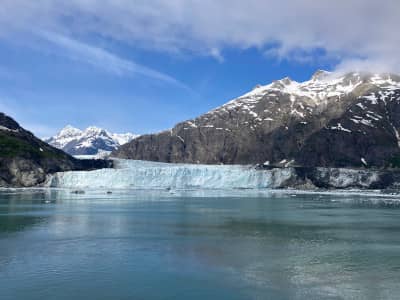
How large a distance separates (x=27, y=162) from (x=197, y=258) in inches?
4133

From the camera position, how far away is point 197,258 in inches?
1032

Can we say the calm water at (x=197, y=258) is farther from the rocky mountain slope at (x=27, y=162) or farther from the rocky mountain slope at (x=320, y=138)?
the rocky mountain slope at (x=320, y=138)

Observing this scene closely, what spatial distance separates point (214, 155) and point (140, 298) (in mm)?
174446

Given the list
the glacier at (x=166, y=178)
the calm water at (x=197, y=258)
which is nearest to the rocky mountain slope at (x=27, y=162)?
the glacier at (x=166, y=178)

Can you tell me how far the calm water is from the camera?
19656 millimetres

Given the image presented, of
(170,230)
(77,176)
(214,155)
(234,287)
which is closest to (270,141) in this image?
(214,155)

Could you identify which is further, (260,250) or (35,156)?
(35,156)

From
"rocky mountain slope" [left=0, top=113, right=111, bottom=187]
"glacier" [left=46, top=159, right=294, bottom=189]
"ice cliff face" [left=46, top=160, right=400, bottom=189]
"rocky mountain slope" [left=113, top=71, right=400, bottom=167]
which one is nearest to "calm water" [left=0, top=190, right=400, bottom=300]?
"glacier" [left=46, top=159, right=294, bottom=189]

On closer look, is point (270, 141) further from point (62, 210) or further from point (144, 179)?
point (62, 210)

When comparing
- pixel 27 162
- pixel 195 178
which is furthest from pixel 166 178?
pixel 27 162

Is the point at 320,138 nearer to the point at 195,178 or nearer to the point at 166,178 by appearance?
the point at 195,178

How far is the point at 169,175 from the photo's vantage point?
378 feet

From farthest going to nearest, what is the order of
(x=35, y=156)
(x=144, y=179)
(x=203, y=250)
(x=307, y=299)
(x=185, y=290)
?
(x=35, y=156), (x=144, y=179), (x=203, y=250), (x=185, y=290), (x=307, y=299)

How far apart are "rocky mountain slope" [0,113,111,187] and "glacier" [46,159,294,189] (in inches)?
207
